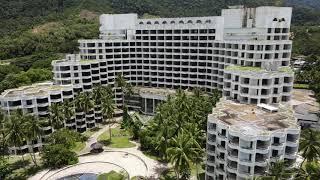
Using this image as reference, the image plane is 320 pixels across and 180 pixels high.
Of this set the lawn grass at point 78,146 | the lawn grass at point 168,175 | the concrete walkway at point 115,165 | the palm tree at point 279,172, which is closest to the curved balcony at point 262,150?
the palm tree at point 279,172

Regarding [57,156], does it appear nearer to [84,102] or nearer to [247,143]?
[84,102]

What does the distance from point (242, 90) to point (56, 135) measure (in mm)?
58698

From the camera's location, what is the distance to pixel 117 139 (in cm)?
10369

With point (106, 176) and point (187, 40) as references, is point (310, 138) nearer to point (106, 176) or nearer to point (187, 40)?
point (106, 176)

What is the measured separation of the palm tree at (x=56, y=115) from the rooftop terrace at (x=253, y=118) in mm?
51288

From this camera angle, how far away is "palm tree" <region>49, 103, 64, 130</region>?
92062mm

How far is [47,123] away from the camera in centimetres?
9444

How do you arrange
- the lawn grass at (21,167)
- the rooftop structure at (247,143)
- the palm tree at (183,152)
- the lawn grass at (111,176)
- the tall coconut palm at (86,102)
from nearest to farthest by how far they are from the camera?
1. the rooftop structure at (247,143)
2. the palm tree at (183,152)
3. the lawn grass at (111,176)
4. the lawn grass at (21,167)
5. the tall coconut palm at (86,102)

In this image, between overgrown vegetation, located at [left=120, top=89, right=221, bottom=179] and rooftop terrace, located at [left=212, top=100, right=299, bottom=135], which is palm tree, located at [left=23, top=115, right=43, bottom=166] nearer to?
overgrown vegetation, located at [left=120, top=89, right=221, bottom=179]

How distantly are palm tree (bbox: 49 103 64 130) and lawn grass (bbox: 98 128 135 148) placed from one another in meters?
16.8

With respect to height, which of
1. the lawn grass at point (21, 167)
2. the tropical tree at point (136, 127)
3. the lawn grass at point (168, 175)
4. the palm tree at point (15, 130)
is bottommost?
the lawn grass at point (21, 167)

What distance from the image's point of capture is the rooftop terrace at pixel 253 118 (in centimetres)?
6147

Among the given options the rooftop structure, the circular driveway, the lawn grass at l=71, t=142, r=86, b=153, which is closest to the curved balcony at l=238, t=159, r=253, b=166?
the rooftop structure

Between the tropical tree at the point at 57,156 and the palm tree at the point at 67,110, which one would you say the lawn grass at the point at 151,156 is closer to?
the tropical tree at the point at 57,156
